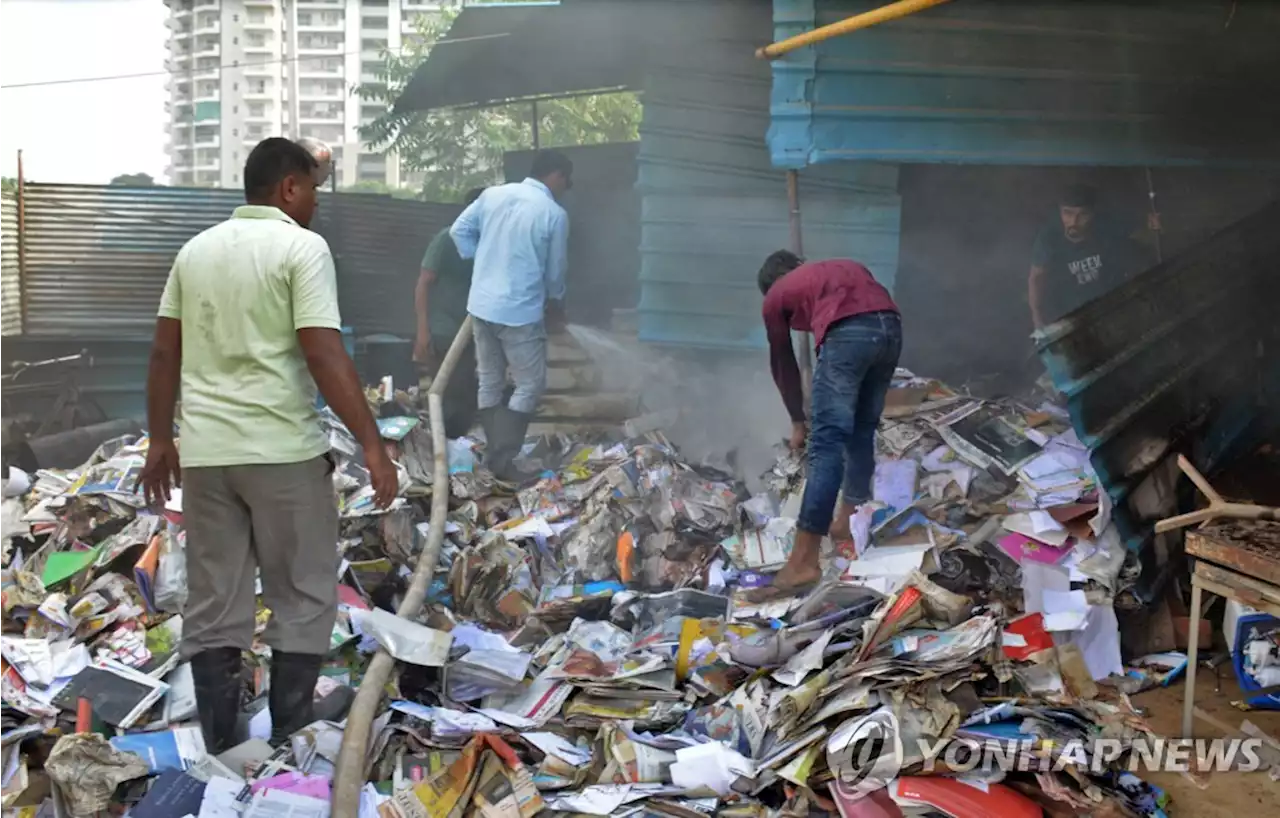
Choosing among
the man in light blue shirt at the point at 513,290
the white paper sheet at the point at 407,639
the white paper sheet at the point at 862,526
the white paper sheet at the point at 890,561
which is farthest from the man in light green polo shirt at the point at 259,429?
the man in light blue shirt at the point at 513,290

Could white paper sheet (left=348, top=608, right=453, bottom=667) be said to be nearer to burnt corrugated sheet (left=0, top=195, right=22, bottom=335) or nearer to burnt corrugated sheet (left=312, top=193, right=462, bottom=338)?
burnt corrugated sheet (left=312, top=193, right=462, bottom=338)

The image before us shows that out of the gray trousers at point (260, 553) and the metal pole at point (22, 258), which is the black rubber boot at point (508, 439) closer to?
the gray trousers at point (260, 553)

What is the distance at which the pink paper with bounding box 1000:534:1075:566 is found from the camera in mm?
3732

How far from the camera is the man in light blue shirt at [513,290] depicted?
511 centimetres

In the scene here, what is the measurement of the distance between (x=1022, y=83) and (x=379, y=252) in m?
4.35

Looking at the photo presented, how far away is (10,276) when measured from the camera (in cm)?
645

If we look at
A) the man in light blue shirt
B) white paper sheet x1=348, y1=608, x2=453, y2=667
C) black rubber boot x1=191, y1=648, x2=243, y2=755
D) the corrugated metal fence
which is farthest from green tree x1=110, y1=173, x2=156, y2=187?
black rubber boot x1=191, y1=648, x2=243, y2=755

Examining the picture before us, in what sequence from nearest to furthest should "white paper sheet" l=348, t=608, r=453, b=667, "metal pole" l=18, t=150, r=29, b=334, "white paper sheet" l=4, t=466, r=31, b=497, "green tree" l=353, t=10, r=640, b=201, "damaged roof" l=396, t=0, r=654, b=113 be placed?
1. "white paper sheet" l=348, t=608, r=453, b=667
2. "white paper sheet" l=4, t=466, r=31, b=497
3. "damaged roof" l=396, t=0, r=654, b=113
4. "green tree" l=353, t=10, r=640, b=201
5. "metal pole" l=18, t=150, r=29, b=334

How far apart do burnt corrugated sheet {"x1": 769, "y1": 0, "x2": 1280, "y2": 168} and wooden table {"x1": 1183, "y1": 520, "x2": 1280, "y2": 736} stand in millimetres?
Result: 2400

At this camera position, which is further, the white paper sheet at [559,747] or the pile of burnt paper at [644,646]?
the white paper sheet at [559,747]

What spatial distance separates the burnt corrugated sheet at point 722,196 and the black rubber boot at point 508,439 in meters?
1.15

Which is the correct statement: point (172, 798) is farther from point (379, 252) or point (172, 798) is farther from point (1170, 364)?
point (379, 252)

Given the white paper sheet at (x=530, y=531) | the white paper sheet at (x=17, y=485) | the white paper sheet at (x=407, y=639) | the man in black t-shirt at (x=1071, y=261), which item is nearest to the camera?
the white paper sheet at (x=407, y=639)

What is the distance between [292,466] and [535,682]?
105 centimetres
